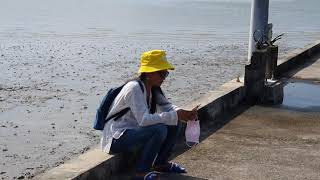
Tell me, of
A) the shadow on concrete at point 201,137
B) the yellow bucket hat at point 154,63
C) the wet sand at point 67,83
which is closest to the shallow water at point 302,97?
the shadow on concrete at point 201,137

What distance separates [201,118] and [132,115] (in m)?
2.49

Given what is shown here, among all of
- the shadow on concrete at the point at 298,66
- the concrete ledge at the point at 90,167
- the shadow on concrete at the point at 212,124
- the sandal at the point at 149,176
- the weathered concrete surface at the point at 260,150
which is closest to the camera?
the concrete ledge at the point at 90,167

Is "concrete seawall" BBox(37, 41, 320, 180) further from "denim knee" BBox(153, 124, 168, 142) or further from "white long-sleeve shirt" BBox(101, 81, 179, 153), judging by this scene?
"denim knee" BBox(153, 124, 168, 142)

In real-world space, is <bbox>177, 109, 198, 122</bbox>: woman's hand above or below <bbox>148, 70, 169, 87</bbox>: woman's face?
below

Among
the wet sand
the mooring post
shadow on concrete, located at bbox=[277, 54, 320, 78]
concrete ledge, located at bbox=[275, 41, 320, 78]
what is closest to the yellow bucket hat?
the wet sand

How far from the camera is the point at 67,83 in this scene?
12.9m

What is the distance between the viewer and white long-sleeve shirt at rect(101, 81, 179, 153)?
5.43 metres

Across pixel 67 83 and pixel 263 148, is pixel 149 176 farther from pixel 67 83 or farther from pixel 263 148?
pixel 67 83

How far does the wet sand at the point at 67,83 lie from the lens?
801 cm

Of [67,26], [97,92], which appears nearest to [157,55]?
[97,92]

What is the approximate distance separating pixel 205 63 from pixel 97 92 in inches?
222

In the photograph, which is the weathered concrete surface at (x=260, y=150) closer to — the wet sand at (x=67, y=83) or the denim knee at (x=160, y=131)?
the denim knee at (x=160, y=131)

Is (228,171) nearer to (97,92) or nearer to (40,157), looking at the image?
(40,157)

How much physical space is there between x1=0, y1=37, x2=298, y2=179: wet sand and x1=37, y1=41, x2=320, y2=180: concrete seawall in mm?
1242
